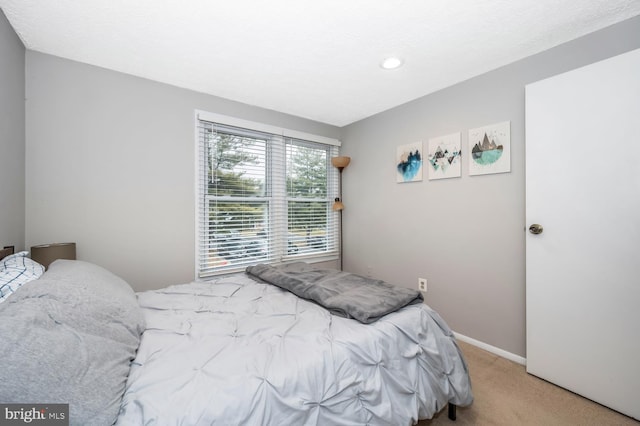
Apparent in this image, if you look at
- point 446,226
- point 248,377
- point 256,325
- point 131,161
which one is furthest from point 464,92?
point 131,161

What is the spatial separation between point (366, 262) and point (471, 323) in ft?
4.29

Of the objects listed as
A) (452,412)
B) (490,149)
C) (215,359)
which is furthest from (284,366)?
(490,149)

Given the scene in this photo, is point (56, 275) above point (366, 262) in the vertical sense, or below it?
above

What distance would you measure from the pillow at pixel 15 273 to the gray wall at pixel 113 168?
0.71 metres

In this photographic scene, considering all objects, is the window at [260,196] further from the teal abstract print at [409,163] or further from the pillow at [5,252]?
the pillow at [5,252]

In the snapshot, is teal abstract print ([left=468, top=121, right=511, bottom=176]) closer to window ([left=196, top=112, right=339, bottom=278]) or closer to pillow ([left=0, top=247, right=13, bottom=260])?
window ([left=196, top=112, right=339, bottom=278])

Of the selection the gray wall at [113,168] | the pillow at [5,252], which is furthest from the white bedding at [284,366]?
the gray wall at [113,168]

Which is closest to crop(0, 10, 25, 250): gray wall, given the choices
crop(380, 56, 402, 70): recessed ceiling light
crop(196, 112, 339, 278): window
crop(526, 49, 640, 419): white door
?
crop(196, 112, 339, 278): window

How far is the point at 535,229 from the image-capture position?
6.50ft

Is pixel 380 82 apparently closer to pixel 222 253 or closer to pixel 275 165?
pixel 275 165

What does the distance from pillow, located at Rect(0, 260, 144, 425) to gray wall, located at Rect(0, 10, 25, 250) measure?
3.26 ft

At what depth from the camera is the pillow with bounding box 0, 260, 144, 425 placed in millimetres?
679

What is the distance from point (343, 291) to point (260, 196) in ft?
5.57

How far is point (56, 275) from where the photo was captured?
122 centimetres
